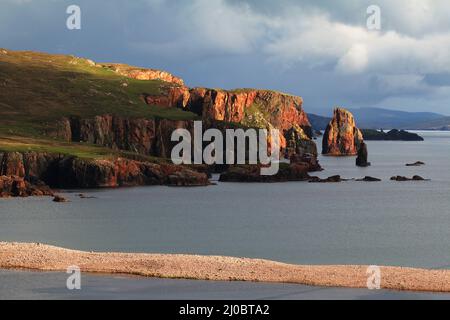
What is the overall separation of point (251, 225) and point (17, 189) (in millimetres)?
62975

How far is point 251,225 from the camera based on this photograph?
13812cm

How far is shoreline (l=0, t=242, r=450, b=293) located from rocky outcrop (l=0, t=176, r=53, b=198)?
307ft

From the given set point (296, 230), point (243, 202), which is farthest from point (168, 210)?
point (296, 230)

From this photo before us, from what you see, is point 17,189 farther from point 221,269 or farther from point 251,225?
point 221,269

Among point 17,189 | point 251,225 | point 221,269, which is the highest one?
point 17,189

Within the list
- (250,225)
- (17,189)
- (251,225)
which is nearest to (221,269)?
(250,225)

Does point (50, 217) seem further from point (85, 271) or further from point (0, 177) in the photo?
point (85, 271)

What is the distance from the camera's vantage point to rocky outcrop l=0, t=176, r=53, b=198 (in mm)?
178625

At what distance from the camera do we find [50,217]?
472 ft

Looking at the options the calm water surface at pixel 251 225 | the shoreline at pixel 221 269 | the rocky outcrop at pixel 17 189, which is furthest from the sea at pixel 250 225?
the shoreline at pixel 221 269

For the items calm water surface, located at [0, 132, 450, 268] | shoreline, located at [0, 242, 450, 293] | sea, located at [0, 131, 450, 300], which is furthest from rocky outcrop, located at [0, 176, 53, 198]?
shoreline, located at [0, 242, 450, 293]

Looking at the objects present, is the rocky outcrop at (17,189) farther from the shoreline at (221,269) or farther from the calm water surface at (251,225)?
the shoreline at (221,269)
